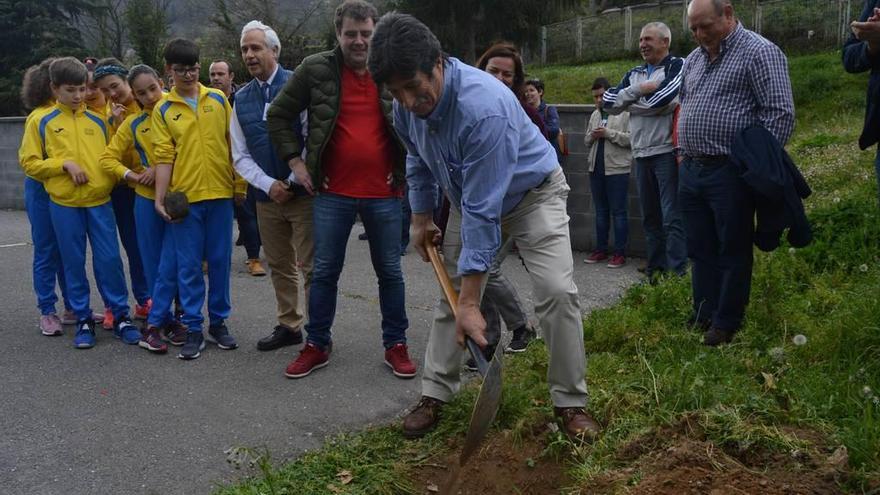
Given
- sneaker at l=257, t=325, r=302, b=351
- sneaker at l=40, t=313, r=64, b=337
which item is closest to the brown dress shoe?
sneaker at l=257, t=325, r=302, b=351

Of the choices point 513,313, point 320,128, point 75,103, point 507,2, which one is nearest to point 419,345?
point 513,313

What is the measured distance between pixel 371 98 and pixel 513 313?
1530 mm

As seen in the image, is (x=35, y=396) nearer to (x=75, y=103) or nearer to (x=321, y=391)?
(x=321, y=391)

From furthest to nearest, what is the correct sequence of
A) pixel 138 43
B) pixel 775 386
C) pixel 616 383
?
1. pixel 138 43
2. pixel 616 383
3. pixel 775 386

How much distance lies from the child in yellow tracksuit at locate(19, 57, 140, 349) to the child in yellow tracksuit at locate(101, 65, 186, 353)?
16cm

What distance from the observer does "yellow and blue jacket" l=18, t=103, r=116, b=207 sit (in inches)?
216

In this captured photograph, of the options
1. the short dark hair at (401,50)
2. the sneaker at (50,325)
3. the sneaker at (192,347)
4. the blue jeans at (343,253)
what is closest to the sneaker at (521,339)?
the blue jeans at (343,253)

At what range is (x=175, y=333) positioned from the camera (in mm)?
5477

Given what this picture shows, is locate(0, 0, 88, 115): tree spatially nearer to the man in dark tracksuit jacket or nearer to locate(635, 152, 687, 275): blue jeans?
locate(635, 152, 687, 275): blue jeans

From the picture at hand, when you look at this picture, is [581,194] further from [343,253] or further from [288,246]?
[343,253]

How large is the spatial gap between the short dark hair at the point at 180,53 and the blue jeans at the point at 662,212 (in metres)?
3.52

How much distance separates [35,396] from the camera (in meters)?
4.65

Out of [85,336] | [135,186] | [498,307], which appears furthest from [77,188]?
[498,307]

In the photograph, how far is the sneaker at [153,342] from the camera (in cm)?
529
